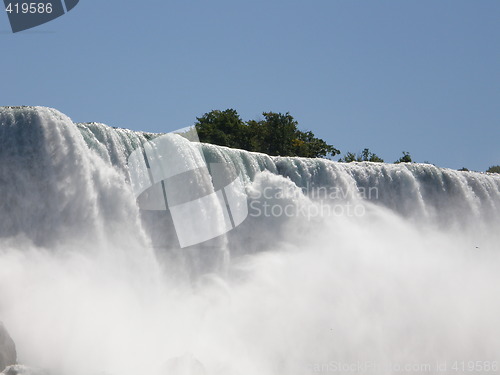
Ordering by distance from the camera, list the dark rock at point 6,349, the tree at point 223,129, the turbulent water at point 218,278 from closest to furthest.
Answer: the dark rock at point 6,349 < the turbulent water at point 218,278 < the tree at point 223,129

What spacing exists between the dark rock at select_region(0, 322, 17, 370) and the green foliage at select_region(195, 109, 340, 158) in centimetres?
3525

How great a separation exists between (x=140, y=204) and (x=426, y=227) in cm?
1421

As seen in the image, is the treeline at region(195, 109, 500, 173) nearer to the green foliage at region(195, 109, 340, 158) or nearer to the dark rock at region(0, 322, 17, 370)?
the green foliage at region(195, 109, 340, 158)

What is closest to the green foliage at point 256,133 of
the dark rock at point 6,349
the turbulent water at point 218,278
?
the turbulent water at point 218,278

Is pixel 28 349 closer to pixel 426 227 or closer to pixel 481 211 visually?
pixel 426 227

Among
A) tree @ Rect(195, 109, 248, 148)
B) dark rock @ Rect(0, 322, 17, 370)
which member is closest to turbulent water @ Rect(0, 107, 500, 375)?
dark rock @ Rect(0, 322, 17, 370)

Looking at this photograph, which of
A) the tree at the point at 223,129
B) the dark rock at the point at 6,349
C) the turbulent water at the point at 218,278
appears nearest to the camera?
the dark rock at the point at 6,349

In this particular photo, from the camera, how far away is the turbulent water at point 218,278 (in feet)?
65.8

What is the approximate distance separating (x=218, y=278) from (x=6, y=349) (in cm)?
861

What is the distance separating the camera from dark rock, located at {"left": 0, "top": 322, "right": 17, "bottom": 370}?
17.5m

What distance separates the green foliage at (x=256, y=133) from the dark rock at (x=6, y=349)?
35251 mm

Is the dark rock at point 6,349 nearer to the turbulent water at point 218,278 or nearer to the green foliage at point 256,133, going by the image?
the turbulent water at point 218,278

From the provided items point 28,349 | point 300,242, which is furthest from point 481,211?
point 28,349

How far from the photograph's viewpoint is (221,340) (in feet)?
73.0
